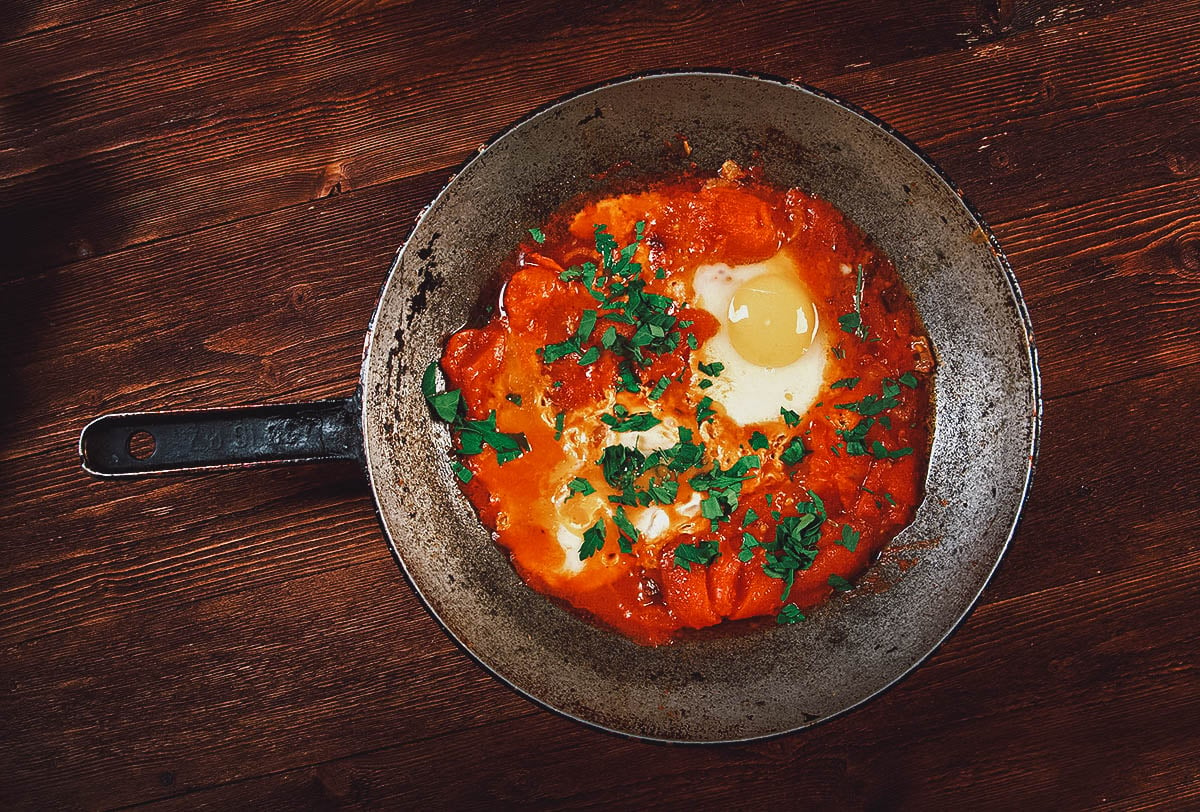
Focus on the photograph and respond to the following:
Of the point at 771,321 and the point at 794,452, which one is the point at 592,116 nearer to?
the point at 771,321

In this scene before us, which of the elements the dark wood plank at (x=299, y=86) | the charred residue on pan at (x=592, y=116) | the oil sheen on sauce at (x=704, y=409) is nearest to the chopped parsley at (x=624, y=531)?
the oil sheen on sauce at (x=704, y=409)

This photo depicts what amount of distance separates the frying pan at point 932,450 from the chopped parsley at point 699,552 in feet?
0.94

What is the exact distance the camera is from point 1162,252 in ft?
7.88

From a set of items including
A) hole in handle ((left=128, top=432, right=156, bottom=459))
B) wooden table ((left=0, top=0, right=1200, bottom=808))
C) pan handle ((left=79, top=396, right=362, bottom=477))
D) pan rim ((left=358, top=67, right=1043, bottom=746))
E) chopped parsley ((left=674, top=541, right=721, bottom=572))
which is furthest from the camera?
wooden table ((left=0, top=0, right=1200, bottom=808))

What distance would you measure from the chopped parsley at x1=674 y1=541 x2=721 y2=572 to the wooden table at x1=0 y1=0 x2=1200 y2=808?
2.35 ft

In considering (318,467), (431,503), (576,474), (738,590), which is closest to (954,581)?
(738,590)

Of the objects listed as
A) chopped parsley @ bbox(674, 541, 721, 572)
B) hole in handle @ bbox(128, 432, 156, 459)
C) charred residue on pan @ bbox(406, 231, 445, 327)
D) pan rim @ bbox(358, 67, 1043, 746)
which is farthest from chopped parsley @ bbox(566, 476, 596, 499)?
hole in handle @ bbox(128, 432, 156, 459)

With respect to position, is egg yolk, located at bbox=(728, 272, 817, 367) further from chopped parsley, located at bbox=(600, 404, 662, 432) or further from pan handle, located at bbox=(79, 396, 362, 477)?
pan handle, located at bbox=(79, 396, 362, 477)

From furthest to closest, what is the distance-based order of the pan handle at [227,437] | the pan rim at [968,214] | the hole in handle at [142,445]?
the hole in handle at [142,445]
the pan rim at [968,214]
the pan handle at [227,437]

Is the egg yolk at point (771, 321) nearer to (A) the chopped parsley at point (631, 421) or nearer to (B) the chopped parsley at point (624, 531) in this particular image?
(A) the chopped parsley at point (631, 421)

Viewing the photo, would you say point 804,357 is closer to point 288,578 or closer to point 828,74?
point 828,74

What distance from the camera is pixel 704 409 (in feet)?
7.16

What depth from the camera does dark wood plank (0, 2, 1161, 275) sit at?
239 centimetres

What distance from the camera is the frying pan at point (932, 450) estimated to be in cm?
209
